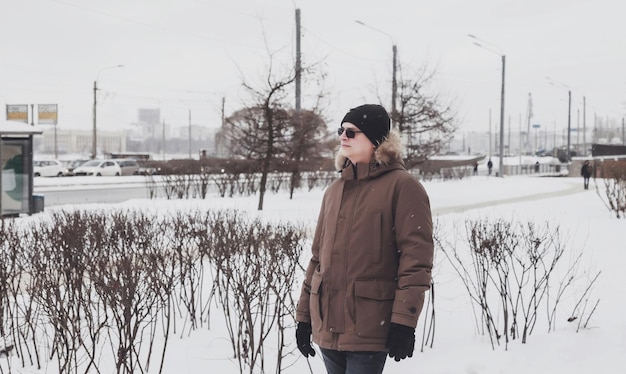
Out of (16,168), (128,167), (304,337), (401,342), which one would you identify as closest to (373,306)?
(401,342)

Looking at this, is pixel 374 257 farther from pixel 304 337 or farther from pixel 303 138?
pixel 303 138

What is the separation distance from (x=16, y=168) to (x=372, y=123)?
50.8 ft

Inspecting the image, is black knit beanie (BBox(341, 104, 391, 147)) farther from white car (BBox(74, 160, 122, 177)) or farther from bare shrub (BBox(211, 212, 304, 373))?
white car (BBox(74, 160, 122, 177))

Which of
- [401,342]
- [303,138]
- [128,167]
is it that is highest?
[303,138]

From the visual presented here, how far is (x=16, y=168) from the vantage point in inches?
645

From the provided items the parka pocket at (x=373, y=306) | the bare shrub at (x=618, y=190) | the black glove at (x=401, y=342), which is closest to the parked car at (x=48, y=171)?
the bare shrub at (x=618, y=190)

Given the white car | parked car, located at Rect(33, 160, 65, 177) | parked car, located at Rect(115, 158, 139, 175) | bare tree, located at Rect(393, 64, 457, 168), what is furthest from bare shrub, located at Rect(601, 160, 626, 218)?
parked car, located at Rect(33, 160, 65, 177)

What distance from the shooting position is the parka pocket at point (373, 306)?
2830 mm

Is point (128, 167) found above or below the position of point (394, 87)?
below

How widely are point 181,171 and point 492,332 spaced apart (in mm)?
17584

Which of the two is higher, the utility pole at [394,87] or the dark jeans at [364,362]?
the utility pole at [394,87]

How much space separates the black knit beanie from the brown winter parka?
48 mm

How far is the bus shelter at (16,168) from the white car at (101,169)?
24.7m

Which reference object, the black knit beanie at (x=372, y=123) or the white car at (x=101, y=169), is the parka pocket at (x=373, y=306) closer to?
the black knit beanie at (x=372, y=123)
